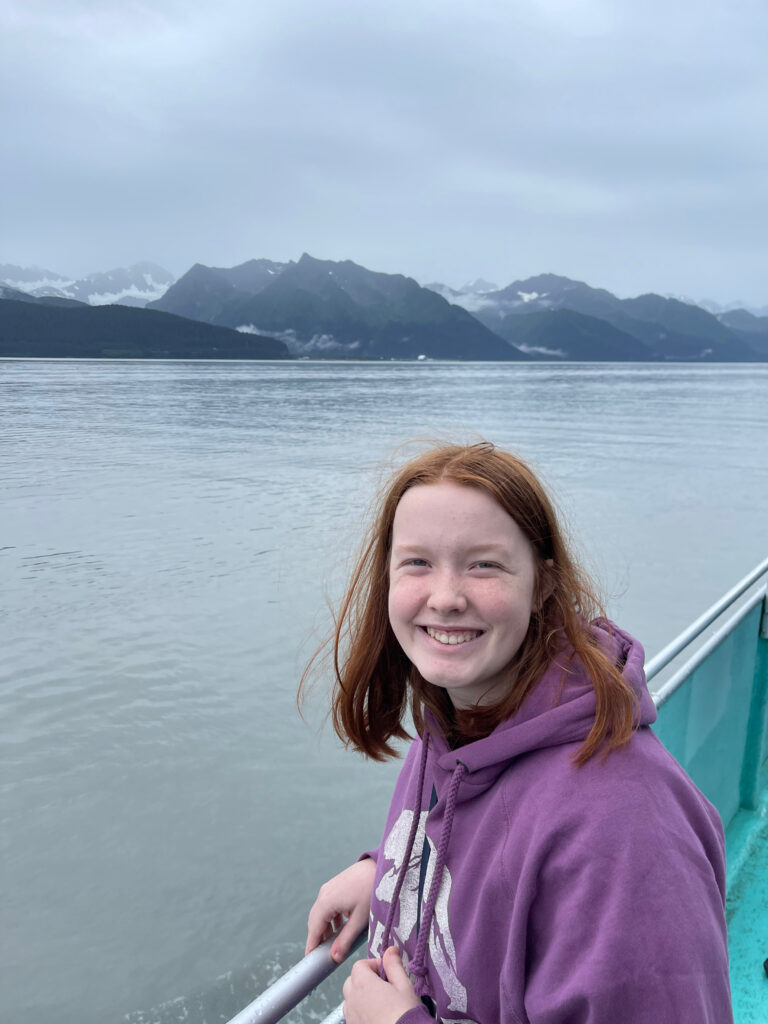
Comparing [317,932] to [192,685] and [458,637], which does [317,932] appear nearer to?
[458,637]

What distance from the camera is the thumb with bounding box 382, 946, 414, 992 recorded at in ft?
3.10

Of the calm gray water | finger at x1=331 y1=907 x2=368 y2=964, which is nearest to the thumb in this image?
finger at x1=331 y1=907 x2=368 y2=964

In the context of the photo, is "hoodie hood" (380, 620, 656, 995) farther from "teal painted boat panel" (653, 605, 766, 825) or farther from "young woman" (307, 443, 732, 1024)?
"teal painted boat panel" (653, 605, 766, 825)

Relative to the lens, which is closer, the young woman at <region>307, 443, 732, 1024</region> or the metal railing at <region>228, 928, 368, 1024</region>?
the young woman at <region>307, 443, 732, 1024</region>

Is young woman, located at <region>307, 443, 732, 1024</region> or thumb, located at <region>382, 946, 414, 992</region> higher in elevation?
young woman, located at <region>307, 443, 732, 1024</region>

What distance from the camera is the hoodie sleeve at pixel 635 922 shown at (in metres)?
0.72

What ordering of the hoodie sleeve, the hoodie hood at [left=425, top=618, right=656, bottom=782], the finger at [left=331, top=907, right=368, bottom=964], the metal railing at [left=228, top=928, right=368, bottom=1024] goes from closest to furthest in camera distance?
the hoodie sleeve < the hoodie hood at [left=425, top=618, right=656, bottom=782] < the metal railing at [left=228, top=928, right=368, bottom=1024] < the finger at [left=331, top=907, right=368, bottom=964]

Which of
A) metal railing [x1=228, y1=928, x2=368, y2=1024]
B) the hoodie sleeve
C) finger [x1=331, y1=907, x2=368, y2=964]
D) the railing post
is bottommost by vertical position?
the railing post

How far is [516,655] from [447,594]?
11cm

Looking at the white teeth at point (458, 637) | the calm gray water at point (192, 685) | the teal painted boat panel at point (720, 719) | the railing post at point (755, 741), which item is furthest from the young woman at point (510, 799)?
the railing post at point (755, 741)

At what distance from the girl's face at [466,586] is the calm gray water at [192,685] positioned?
37cm

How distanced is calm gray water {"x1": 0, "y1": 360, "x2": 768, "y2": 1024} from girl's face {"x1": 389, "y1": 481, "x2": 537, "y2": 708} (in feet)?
1.21

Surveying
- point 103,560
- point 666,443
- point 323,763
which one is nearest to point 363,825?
point 323,763

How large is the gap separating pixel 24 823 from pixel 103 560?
624 centimetres
